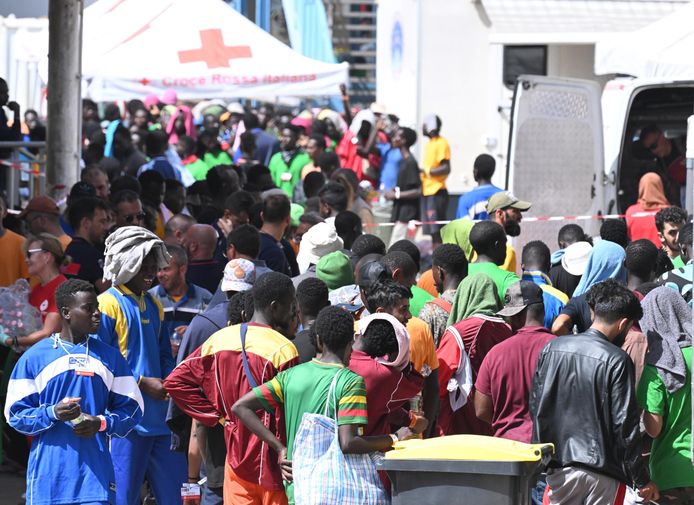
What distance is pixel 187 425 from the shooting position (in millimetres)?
7387

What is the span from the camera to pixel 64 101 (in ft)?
41.7

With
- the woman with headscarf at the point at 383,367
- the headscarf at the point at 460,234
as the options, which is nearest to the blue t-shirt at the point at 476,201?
the headscarf at the point at 460,234

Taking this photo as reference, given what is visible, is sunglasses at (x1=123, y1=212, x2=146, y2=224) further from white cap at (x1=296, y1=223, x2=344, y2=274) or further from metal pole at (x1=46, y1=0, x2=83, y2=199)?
metal pole at (x1=46, y1=0, x2=83, y2=199)

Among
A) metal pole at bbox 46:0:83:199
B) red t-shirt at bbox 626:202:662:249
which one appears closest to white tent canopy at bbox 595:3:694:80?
red t-shirt at bbox 626:202:662:249

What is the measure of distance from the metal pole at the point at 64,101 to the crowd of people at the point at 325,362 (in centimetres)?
308

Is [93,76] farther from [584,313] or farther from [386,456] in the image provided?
[386,456]

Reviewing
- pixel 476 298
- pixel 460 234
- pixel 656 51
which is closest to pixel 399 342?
pixel 476 298

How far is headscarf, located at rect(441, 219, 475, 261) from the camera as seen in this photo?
390 inches

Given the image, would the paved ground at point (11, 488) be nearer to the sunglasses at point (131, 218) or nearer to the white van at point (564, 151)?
the sunglasses at point (131, 218)

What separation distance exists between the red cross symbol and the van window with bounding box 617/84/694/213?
13.7 feet

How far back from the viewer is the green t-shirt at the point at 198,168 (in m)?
17.7

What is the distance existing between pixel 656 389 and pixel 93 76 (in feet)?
29.9

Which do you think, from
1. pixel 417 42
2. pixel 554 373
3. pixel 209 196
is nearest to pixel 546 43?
pixel 417 42

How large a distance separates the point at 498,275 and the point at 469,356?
917 millimetres
